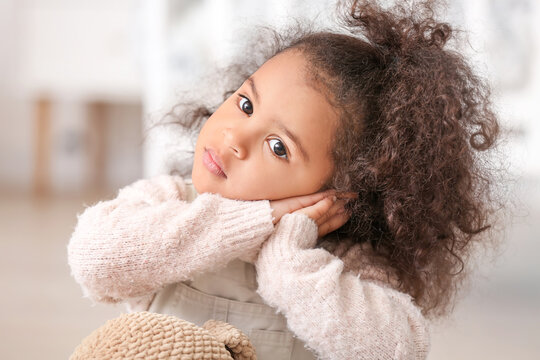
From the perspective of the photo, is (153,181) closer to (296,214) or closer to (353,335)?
(296,214)

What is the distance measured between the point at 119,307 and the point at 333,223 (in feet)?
3.14

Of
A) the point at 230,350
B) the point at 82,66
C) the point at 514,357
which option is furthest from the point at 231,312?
the point at 82,66

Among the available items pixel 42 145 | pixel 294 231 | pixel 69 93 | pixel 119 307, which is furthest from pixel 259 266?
pixel 42 145

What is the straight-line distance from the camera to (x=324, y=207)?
0.81m

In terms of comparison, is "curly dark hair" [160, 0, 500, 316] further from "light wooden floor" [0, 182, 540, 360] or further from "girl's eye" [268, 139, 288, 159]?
"light wooden floor" [0, 182, 540, 360]

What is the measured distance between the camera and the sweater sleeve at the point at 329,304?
738 millimetres

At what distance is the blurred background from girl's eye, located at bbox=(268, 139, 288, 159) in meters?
0.30

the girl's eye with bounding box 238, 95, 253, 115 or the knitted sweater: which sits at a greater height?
the girl's eye with bounding box 238, 95, 253, 115

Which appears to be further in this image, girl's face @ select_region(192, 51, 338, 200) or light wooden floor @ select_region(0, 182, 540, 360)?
light wooden floor @ select_region(0, 182, 540, 360)

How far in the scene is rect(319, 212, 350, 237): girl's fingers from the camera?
0.83 m

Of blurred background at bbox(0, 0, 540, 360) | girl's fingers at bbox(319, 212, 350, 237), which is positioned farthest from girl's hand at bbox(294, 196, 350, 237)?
blurred background at bbox(0, 0, 540, 360)

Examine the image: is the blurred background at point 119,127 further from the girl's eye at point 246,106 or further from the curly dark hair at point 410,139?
the girl's eye at point 246,106

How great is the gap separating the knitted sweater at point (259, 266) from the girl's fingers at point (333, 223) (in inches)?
1.1

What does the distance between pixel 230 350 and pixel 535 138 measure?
1202 millimetres
